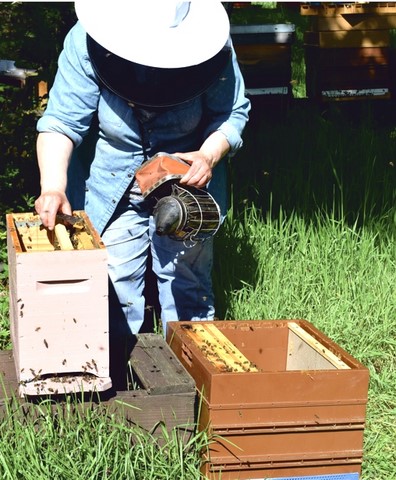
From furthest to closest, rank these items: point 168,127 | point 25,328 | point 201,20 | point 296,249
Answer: point 296,249 < point 168,127 < point 201,20 < point 25,328

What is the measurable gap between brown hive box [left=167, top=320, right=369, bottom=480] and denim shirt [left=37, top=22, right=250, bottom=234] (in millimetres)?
695

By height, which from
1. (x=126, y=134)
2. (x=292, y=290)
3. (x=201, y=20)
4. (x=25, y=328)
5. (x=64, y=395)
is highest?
(x=201, y=20)

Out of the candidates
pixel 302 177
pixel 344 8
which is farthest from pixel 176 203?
pixel 344 8

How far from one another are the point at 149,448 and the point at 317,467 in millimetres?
490

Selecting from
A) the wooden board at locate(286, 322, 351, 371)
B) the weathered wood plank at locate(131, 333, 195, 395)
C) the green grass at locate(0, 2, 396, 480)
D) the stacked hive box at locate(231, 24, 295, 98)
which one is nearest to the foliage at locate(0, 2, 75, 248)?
the green grass at locate(0, 2, 396, 480)

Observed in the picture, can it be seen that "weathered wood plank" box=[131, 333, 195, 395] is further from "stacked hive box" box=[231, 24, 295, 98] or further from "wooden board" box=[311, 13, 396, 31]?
"wooden board" box=[311, 13, 396, 31]

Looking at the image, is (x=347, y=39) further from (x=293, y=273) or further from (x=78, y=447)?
(x=78, y=447)

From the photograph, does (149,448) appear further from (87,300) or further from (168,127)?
(168,127)

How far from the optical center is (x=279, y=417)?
2.46 m

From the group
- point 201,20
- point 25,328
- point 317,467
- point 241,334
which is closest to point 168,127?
point 201,20

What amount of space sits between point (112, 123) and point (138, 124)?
0.09m

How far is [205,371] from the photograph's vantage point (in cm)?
246

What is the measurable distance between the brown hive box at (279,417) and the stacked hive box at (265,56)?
329 centimetres

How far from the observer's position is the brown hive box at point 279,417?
2428 mm
